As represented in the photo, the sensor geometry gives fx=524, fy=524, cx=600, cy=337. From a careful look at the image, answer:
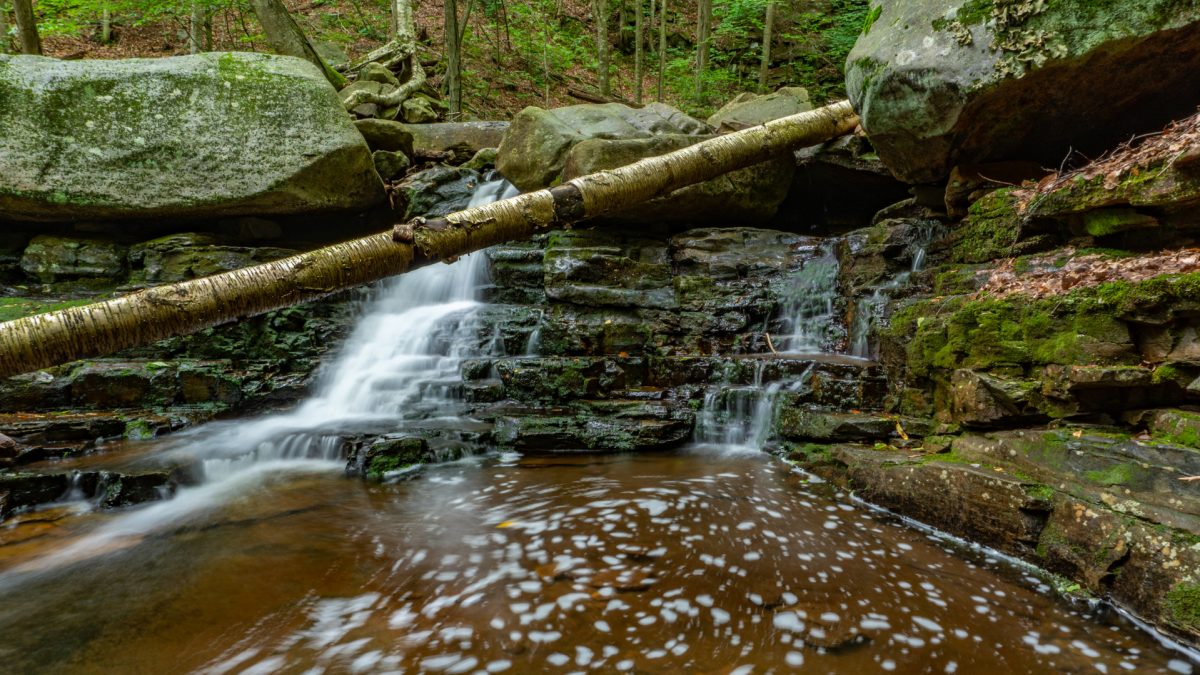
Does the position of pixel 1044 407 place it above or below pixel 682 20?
below

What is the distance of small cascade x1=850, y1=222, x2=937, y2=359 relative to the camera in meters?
5.93

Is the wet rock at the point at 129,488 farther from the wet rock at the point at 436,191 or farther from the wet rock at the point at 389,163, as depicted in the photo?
the wet rock at the point at 389,163

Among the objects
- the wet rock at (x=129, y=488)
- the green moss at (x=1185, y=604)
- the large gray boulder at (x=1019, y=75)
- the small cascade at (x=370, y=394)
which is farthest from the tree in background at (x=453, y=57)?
the green moss at (x=1185, y=604)

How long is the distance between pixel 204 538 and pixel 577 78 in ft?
63.2

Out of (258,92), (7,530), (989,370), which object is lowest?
(7,530)

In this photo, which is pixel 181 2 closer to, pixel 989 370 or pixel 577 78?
pixel 577 78

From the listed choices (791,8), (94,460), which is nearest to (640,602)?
(94,460)

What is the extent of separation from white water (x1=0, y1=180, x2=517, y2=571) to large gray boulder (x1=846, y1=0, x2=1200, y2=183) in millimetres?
5519

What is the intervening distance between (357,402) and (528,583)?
15.3 ft

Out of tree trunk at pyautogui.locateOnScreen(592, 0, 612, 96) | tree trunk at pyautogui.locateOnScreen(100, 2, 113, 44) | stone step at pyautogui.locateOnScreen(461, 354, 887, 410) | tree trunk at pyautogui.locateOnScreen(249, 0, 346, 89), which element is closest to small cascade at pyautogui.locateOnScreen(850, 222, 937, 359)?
stone step at pyautogui.locateOnScreen(461, 354, 887, 410)

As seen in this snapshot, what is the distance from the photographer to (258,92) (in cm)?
777

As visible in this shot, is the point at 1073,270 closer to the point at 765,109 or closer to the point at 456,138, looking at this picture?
the point at 765,109

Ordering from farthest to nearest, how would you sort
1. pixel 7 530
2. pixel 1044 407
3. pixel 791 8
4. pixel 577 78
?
pixel 577 78 → pixel 791 8 → pixel 7 530 → pixel 1044 407

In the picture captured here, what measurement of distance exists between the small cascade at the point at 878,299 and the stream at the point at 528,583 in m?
2.43
